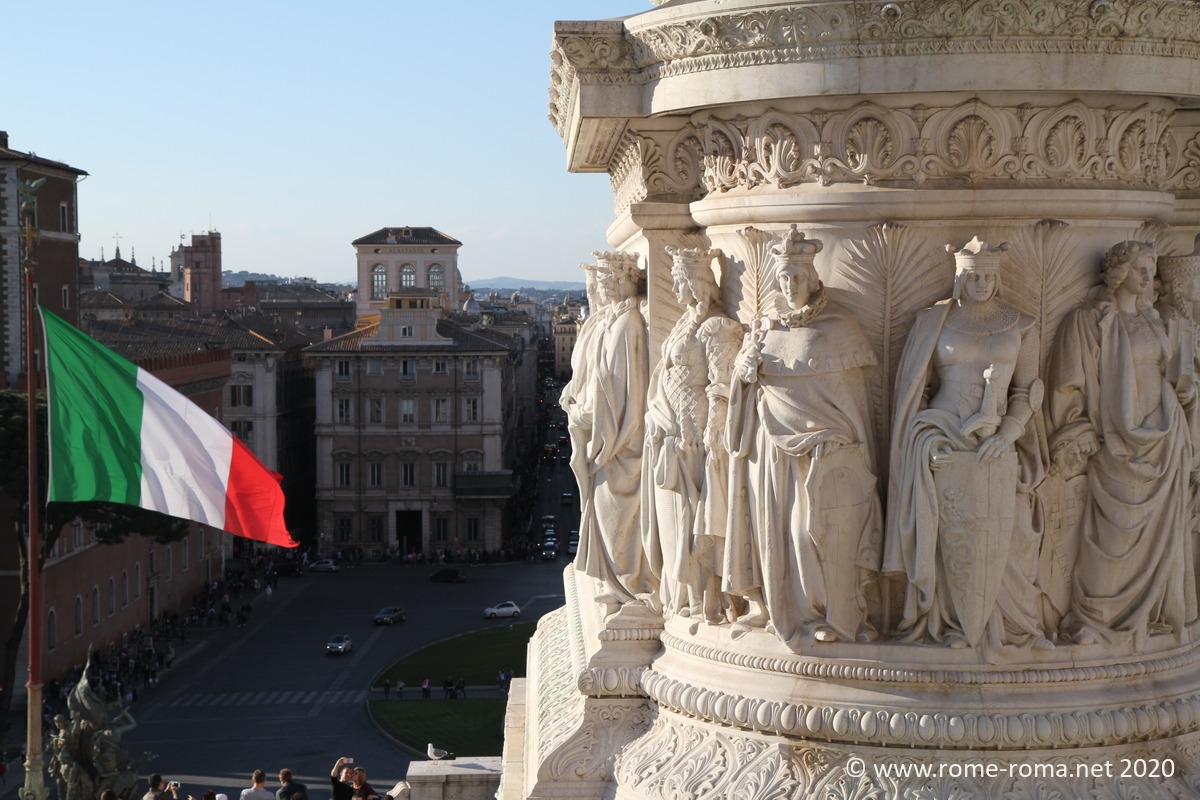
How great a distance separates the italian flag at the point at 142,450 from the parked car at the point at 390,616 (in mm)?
33989

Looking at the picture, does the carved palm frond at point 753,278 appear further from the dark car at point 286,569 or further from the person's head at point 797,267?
the dark car at point 286,569

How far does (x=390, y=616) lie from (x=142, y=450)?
1388 inches

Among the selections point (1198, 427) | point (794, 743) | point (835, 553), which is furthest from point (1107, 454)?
point (794, 743)

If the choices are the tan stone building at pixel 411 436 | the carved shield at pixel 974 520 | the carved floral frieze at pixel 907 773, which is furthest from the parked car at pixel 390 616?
the carved shield at pixel 974 520

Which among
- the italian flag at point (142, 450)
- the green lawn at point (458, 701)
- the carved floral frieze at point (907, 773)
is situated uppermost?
the italian flag at point (142, 450)

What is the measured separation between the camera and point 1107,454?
6.63 meters

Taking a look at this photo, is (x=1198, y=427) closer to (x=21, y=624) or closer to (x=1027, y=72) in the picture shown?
(x=1027, y=72)

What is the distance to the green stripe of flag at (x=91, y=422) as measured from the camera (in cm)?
1418

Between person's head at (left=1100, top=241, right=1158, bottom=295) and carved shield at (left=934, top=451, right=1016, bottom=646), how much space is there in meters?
0.85

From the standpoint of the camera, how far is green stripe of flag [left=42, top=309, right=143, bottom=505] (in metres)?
14.2

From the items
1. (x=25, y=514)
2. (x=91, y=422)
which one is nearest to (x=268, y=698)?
(x=25, y=514)

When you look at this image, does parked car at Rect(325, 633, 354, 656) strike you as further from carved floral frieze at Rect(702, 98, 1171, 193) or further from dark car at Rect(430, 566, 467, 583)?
carved floral frieze at Rect(702, 98, 1171, 193)

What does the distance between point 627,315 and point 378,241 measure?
3431 inches

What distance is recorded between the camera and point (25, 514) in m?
34.9
